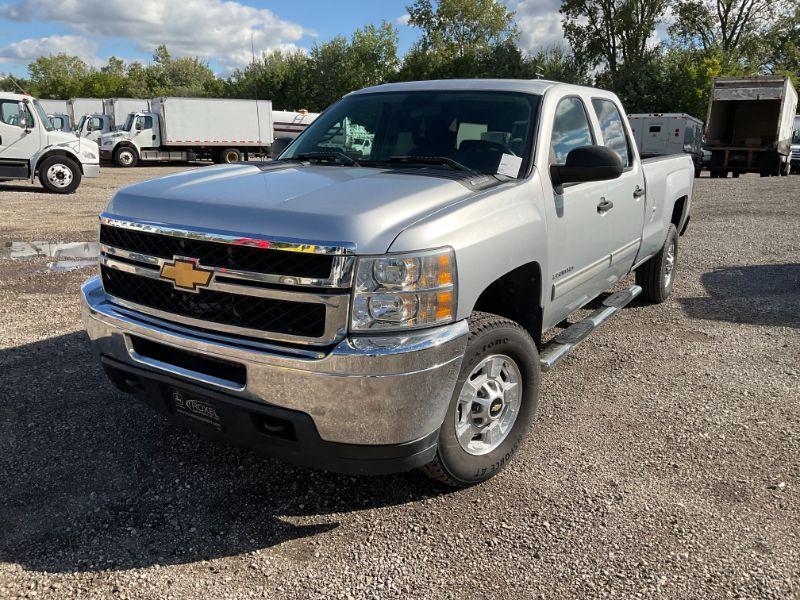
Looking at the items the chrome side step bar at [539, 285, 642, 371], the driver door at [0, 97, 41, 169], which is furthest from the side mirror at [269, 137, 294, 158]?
the driver door at [0, 97, 41, 169]

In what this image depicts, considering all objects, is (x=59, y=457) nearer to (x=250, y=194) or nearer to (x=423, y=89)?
(x=250, y=194)

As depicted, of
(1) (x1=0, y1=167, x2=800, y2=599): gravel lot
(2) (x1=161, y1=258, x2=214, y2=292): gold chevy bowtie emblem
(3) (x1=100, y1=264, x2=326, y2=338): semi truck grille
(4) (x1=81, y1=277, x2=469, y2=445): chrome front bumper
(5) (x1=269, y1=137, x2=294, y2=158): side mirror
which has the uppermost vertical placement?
(5) (x1=269, y1=137, x2=294, y2=158): side mirror

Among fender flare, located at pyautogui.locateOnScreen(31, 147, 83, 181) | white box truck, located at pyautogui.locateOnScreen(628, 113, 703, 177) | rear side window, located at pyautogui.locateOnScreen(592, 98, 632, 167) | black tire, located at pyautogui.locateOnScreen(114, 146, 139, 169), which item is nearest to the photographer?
rear side window, located at pyautogui.locateOnScreen(592, 98, 632, 167)

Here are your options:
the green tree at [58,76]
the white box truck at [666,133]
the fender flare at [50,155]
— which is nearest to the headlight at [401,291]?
the fender flare at [50,155]

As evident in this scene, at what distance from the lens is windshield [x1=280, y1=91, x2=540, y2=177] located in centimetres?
364

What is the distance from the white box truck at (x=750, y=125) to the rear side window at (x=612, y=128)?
22.1 metres

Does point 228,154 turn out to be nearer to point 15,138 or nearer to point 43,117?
point 43,117

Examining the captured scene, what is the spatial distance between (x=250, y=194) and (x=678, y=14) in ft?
184

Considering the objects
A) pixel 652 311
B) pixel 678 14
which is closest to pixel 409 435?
pixel 652 311

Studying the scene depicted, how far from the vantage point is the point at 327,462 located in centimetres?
264

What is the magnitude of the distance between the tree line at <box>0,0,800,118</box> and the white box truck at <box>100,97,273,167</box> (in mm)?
14287

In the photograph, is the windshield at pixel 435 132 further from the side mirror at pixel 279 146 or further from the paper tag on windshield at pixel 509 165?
the side mirror at pixel 279 146

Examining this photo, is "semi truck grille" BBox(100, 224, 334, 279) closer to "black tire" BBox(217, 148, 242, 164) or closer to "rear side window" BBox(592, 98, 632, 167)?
"rear side window" BBox(592, 98, 632, 167)

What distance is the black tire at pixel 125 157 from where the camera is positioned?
91.8 feet
